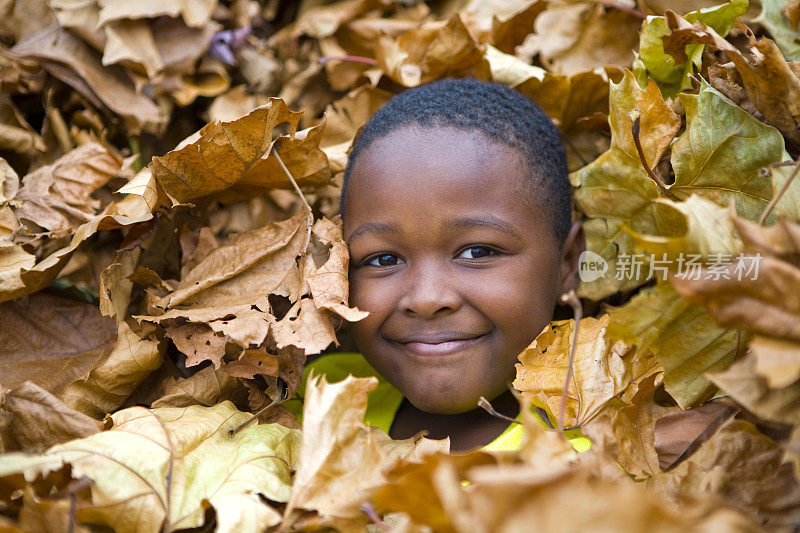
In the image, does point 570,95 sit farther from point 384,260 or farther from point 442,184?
point 384,260

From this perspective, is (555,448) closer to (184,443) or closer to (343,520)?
(343,520)

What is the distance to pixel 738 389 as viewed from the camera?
968 mm

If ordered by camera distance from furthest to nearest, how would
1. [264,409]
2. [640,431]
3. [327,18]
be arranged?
[327,18] < [264,409] < [640,431]

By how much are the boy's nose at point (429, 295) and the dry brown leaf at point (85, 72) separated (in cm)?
101

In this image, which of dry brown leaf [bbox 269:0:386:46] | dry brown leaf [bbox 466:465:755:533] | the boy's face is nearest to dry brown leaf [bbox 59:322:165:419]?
the boy's face

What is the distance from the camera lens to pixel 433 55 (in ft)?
6.47

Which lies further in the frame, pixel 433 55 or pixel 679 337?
pixel 433 55

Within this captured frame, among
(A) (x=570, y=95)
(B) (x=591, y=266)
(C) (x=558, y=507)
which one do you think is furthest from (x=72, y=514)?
(A) (x=570, y=95)

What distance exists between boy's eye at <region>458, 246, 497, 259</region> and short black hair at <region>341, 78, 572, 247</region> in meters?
0.18

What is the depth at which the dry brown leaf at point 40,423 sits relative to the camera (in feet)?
4.14

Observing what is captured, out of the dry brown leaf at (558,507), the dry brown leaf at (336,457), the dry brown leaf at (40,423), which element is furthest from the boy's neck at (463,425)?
the dry brown leaf at (558,507)

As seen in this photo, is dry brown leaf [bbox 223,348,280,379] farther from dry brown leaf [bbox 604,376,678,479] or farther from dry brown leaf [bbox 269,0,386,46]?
dry brown leaf [bbox 269,0,386,46]

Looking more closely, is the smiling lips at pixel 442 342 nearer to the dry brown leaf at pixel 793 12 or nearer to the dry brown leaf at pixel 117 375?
the dry brown leaf at pixel 117 375

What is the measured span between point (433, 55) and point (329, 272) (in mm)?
778
